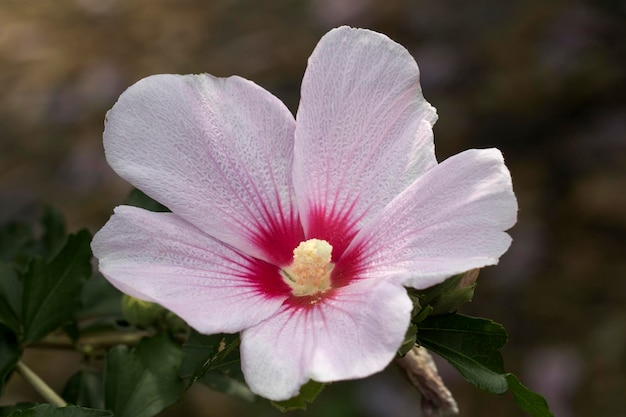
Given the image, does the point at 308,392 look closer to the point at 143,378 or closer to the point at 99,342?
the point at 143,378

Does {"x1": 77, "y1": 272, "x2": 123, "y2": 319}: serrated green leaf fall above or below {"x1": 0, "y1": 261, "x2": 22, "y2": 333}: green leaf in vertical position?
below

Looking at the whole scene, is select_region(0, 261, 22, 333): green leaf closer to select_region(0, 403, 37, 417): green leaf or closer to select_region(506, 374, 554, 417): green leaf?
select_region(0, 403, 37, 417): green leaf

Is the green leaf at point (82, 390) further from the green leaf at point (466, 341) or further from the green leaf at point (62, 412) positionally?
the green leaf at point (466, 341)

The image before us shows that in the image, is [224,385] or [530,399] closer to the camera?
[530,399]

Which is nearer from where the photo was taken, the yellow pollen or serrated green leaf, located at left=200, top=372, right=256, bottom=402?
the yellow pollen

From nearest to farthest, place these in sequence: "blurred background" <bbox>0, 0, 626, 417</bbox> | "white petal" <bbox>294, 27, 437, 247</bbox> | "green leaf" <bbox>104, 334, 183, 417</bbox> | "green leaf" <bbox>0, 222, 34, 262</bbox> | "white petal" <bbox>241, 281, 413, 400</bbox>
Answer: "white petal" <bbox>241, 281, 413, 400</bbox> < "white petal" <bbox>294, 27, 437, 247</bbox> < "green leaf" <bbox>104, 334, 183, 417</bbox> < "green leaf" <bbox>0, 222, 34, 262</bbox> < "blurred background" <bbox>0, 0, 626, 417</bbox>

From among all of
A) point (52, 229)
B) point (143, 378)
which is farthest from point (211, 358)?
point (52, 229)

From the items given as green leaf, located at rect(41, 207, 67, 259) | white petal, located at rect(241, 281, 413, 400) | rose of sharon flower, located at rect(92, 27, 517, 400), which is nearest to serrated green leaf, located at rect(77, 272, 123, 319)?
green leaf, located at rect(41, 207, 67, 259)
